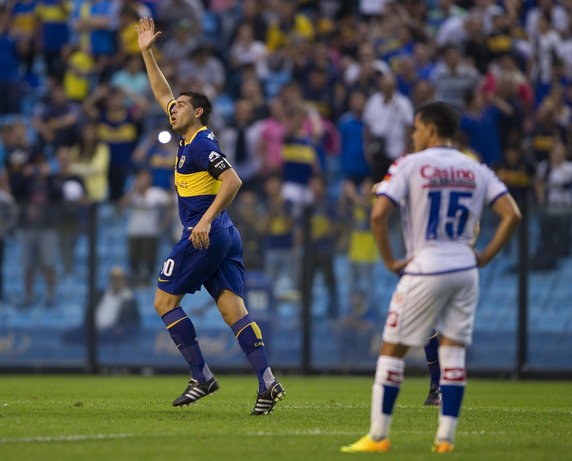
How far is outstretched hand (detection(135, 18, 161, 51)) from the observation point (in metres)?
10.8

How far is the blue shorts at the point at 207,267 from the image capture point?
9.94 m

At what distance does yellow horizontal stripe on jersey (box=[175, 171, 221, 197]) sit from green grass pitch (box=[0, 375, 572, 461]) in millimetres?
1755

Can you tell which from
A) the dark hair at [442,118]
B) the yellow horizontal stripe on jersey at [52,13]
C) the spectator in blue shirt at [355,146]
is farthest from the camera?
the yellow horizontal stripe on jersey at [52,13]

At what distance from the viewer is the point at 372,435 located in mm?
7434

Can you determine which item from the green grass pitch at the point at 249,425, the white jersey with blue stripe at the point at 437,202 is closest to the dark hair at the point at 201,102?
the green grass pitch at the point at 249,425

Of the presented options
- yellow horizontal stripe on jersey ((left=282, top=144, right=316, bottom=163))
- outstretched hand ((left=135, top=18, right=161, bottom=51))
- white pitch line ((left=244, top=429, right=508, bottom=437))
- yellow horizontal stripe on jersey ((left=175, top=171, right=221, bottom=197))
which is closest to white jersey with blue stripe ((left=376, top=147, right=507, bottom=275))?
white pitch line ((left=244, top=429, right=508, bottom=437))

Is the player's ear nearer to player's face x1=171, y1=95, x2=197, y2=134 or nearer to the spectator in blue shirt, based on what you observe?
player's face x1=171, y1=95, x2=197, y2=134

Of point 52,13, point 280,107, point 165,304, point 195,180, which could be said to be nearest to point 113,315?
point 280,107

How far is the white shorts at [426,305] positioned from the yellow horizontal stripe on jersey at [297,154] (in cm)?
1135

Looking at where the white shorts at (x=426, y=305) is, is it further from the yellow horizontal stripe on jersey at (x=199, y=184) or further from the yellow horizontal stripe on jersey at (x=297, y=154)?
the yellow horizontal stripe on jersey at (x=297, y=154)

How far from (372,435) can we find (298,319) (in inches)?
385

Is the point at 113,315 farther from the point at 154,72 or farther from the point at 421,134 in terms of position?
the point at 421,134

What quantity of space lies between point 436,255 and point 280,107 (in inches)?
480

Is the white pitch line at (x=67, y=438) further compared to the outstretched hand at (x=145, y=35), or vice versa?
the outstretched hand at (x=145, y=35)
